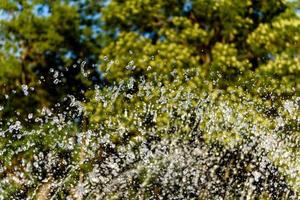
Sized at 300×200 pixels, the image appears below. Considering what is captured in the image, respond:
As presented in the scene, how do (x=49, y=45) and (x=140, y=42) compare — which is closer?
(x=140, y=42)

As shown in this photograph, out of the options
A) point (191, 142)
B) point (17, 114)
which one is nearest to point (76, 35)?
point (17, 114)

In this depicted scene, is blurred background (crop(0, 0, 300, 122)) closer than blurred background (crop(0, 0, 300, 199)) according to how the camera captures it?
No

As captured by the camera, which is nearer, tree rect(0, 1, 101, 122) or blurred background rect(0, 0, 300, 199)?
blurred background rect(0, 0, 300, 199)

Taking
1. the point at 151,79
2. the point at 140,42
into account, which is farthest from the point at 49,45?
the point at 151,79

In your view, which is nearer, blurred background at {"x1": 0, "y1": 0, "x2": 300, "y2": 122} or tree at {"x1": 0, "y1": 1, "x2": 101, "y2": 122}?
blurred background at {"x1": 0, "y1": 0, "x2": 300, "y2": 122}

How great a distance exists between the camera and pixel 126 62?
54.6ft

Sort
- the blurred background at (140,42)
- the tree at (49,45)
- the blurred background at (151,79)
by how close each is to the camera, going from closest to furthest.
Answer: the blurred background at (151,79)
the blurred background at (140,42)
the tree at (49,45)

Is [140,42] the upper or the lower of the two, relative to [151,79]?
upper

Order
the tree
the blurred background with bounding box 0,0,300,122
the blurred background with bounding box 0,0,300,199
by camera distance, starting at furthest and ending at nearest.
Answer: the tree < the blurred background with bounding box 0,0,300,122 < the blurred background with bounding box 0,0,300,199

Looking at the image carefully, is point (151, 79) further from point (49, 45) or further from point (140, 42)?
point (49, 45)

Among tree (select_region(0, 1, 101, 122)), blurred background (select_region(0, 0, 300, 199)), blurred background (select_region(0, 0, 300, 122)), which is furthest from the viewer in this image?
tree (select_region(0, 1, 101, 122))

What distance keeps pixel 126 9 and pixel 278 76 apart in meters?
4.79

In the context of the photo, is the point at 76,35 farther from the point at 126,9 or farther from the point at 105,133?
the point at 105,133

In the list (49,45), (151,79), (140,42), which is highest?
(49,45)
